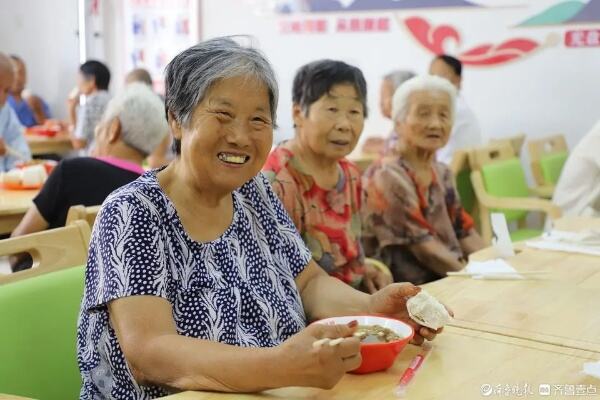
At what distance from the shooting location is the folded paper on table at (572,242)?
7.71ft

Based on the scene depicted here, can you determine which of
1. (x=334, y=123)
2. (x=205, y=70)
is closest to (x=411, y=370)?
(x=205, y=70)

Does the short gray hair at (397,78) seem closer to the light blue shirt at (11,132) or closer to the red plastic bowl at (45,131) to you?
the light blue shirt at (11,132)

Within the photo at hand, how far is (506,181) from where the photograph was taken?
13.5 ft

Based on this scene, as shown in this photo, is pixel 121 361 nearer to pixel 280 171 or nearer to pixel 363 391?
pixel 363 391

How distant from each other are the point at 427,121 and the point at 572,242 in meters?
0.88

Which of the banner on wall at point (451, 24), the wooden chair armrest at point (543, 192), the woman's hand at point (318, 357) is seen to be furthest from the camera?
the banner on wall at point (451, 24)

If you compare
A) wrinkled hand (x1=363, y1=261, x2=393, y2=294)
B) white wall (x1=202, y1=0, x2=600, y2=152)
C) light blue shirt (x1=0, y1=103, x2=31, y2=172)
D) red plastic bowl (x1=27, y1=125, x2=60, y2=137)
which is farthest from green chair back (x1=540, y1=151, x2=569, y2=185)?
red plastic bowl (x1=27, y1=125, x2=60, y2=137)

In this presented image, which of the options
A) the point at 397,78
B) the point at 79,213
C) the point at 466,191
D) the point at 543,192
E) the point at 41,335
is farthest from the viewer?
the point at 397,78

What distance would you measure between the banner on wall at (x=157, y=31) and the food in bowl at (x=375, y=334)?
5.45 metres

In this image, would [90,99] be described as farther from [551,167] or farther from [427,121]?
[427,121]

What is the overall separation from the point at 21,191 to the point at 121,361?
7.61 feet

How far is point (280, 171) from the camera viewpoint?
8.36 feet

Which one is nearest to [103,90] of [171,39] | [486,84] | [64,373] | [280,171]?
[171,39]

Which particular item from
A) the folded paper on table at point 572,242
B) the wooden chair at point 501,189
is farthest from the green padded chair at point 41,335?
the wooden chair at point 501,189
